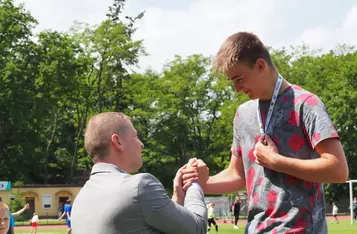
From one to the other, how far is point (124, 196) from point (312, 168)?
1.09 m

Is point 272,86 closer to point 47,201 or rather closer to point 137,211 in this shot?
point 137,211

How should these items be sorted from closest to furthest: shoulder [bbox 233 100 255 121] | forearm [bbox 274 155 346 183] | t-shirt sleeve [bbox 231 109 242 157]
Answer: forearm [bbox 274 155 346 183]
shoulder [bbox 233 100 255 121]
t-shirt sleeve [bbox 231 109 242 157]

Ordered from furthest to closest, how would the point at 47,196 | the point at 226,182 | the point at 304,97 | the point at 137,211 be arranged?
1. the point at 47,196
2. the point at 226,182
3. the point at 137,211
4. the point at 304,97

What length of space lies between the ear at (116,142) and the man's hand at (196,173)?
Result: 45cm

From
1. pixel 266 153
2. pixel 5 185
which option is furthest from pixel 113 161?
pixel 5 185

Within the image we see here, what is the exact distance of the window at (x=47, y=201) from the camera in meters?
58.5

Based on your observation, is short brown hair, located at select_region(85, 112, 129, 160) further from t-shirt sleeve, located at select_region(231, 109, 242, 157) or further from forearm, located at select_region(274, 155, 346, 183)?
forearm, located at select_region(274, 155, 346, 183)

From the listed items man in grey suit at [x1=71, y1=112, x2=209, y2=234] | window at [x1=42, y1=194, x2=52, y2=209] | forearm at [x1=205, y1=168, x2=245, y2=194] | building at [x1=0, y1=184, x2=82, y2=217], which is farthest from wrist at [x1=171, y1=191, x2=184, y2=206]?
window at [x1=42, y1=194, x2=52, y2=209]

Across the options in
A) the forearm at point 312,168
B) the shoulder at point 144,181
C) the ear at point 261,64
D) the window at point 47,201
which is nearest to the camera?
the forearm at point 312,168

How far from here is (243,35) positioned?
3.84 meters

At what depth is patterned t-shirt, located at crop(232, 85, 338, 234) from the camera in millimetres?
3693

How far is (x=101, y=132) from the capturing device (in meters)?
4.14

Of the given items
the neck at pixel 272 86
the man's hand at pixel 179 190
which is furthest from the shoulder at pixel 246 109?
the man's hand at pixel 179 190

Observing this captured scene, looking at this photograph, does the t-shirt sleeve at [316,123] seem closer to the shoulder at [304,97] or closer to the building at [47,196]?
the shoulder at [304,97]
